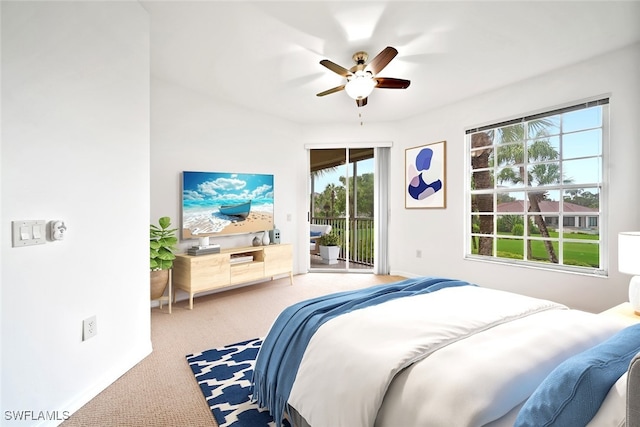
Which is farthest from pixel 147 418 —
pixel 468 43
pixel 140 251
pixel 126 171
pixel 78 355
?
pixel 468 43

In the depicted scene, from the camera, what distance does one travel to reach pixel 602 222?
3.03 m

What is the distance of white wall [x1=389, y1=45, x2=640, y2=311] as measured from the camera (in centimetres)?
281

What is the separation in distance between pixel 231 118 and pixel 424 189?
2944 millimetres

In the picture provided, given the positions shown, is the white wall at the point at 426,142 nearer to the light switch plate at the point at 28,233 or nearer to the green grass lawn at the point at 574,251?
the green grass lawn at the point at 574,251

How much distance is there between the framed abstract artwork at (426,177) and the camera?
14.4 ft

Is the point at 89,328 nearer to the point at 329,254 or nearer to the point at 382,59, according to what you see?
the point at 382,59

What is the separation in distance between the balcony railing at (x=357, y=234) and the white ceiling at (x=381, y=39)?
2.40 metres

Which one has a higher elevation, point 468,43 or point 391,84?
point 468,43

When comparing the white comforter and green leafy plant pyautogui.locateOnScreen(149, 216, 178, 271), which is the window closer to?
the white comforter

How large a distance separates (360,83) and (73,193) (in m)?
2.30

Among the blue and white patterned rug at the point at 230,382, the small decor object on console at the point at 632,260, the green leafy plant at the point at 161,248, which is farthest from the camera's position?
the green leafy plant at the point at 161,248

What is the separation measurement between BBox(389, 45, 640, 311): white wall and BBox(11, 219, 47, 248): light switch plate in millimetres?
3705

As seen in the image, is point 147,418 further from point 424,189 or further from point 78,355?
point 424,189

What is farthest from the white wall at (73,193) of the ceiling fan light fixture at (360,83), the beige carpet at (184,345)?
the ceiling fan light fixture at (360,83)
